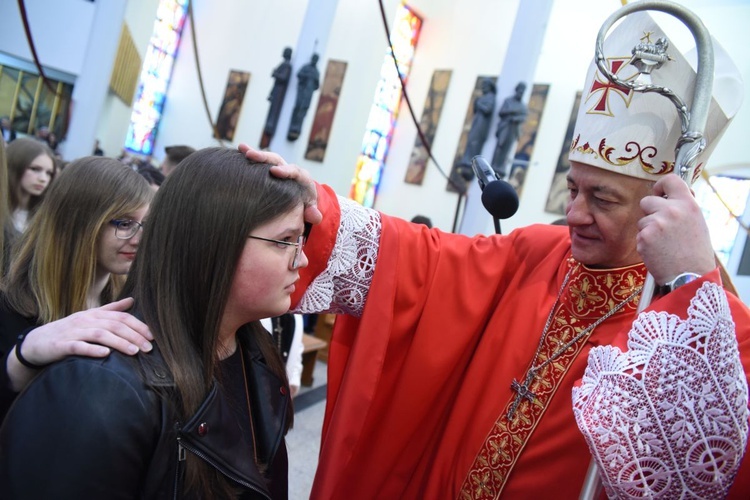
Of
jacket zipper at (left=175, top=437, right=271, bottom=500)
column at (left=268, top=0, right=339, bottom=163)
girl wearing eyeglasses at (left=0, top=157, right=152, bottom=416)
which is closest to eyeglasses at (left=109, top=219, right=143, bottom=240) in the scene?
girl wearing eyeglasses at (left=0, top=157, right=152, bottom=416)

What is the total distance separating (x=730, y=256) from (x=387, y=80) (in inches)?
322

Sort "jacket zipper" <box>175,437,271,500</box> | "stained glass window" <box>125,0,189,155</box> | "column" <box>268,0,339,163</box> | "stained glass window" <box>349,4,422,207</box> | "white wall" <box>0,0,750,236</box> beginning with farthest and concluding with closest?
"stained glass window" <box>125,0,189,155</box>, "stained glass window" <box>349,4,422,207</box>, "white wall" <box>0,0,750,236</box>, "column" <box>268,0,339,163</box>, "jacket zipper" <box>175,437,271,500</box>

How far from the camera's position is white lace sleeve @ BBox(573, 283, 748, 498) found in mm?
919

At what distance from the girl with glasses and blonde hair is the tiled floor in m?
2.10

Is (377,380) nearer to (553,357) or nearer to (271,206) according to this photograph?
(553,357)

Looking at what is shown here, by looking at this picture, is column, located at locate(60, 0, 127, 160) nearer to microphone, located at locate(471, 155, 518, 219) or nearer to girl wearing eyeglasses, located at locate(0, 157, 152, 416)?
girl wearing eyeglasses, located at locate(0, 157, 152, 416)

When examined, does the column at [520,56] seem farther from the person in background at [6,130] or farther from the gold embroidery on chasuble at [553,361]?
the person in background at [6,130]

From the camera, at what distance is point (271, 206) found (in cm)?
114

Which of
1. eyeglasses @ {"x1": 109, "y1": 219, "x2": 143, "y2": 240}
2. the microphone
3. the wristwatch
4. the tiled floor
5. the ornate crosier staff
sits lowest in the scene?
the tiled floor

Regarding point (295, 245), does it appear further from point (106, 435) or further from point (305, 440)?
point (305, 440)

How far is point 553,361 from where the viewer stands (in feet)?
4.85

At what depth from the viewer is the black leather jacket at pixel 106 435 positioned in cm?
88

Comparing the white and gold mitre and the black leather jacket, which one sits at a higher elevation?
the white and gold mitre

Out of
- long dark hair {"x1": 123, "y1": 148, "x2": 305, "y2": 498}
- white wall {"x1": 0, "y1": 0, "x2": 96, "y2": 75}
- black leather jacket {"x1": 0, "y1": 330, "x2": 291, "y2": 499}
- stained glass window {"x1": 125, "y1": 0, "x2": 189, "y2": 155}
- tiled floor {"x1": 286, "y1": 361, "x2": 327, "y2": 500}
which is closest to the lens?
black leather jacket {"x1": 0, "y1": 330, "x2": 291, "y2": 499}
